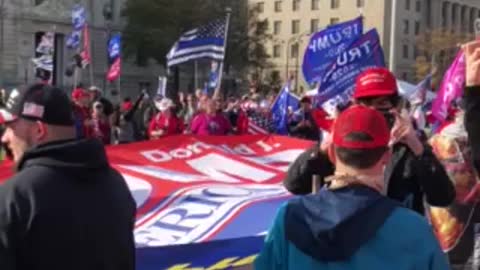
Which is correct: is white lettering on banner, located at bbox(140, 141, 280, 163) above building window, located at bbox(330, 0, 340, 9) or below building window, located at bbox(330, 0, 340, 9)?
below

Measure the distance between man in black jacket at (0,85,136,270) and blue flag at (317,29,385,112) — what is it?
16.9 feet

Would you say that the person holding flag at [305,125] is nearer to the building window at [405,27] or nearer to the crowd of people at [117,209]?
the crowd of people at [117,209]

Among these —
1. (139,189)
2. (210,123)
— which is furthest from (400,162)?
(210,123)

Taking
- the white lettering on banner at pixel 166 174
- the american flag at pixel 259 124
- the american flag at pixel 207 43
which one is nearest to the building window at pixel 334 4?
the american flag at pixel 259 124

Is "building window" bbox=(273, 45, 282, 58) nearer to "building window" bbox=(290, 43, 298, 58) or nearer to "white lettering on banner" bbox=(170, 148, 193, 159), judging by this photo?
"building window" bbox=(290, 43, 298, 58)

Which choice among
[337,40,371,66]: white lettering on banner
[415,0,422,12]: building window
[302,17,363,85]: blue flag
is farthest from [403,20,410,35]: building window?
[337,40,371,66]: white lettering on banner

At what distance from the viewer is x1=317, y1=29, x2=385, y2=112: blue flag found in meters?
8.44

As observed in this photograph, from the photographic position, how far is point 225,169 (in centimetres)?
915

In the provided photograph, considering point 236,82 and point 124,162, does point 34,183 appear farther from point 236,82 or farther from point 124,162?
point 236,82

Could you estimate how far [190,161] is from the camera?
9.18 meters

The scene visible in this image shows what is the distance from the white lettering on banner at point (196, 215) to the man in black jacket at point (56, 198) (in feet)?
9.05

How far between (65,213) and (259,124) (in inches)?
681

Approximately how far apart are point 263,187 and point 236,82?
71.5 metres

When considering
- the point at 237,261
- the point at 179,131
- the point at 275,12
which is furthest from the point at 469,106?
the point at 275,12
